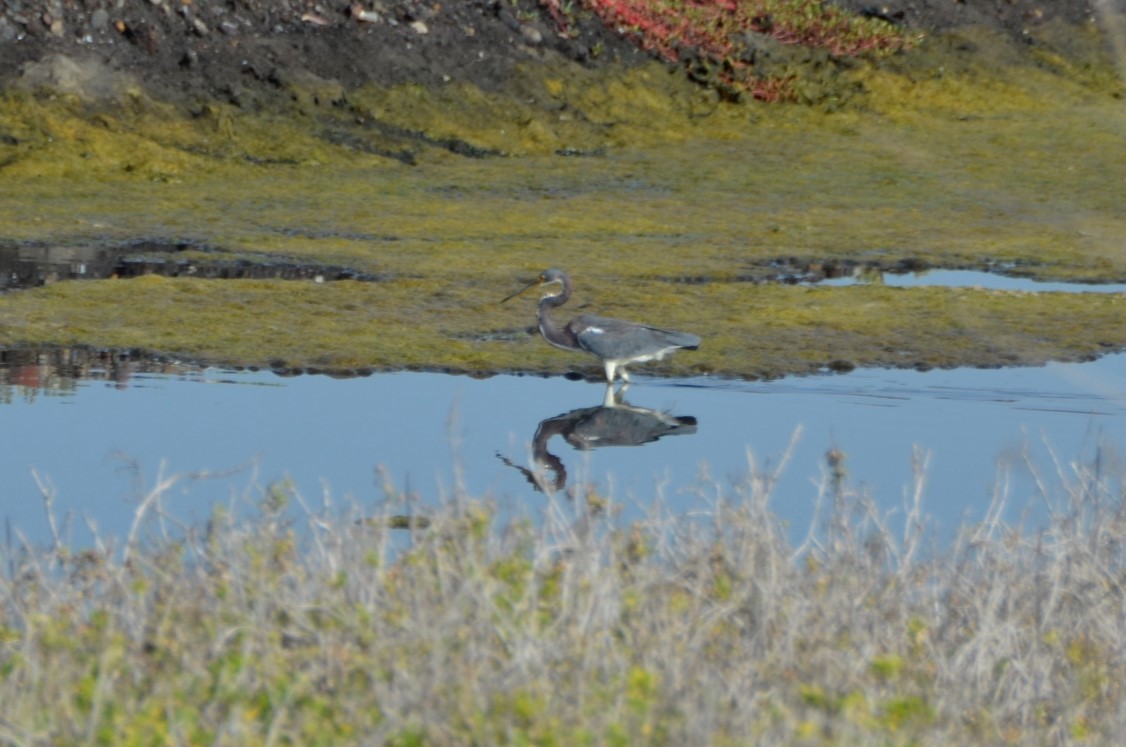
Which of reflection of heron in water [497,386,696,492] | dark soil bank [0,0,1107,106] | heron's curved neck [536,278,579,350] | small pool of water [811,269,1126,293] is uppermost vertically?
dark soil bank [0,0,1107,106]

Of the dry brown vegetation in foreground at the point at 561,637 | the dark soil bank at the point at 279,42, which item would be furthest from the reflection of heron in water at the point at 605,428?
the dark soil bank at the point at 279,42

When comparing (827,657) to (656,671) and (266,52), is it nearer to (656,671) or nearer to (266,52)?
(656,671)

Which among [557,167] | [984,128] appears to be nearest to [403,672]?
[557,167]

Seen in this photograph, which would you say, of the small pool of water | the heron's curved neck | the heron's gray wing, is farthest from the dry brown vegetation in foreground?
the small pool of water

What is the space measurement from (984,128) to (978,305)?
1030 cm

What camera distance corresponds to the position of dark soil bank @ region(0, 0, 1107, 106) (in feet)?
65.5

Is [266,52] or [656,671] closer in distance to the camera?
[656,671]

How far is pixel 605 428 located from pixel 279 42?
40.5ft

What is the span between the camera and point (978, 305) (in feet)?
43.7

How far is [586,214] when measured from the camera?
17.3 meters

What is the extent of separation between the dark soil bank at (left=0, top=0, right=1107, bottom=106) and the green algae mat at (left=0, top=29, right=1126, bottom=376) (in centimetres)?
36

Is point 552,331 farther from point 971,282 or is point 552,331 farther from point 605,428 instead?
point 971,282

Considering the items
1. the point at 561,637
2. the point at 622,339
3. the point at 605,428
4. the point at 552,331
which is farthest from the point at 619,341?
the point at 561,637

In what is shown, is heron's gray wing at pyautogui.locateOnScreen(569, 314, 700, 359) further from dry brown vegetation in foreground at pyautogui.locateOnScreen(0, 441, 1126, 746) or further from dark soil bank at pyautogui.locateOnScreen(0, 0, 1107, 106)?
dark soil bank at pyautogui.locateOnScreen(0, 0, 1107, 106)
